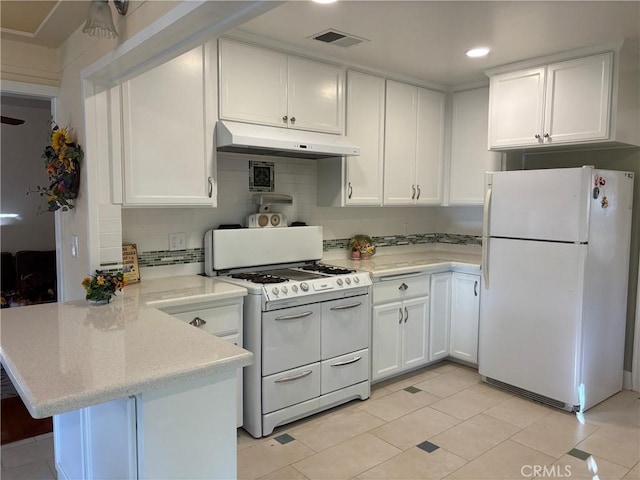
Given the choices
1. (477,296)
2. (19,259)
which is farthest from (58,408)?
(19,259)

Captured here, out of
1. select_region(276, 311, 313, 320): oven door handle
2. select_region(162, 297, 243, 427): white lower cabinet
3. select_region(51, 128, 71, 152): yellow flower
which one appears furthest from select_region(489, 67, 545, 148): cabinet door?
select_region(51, 128, 71, 152): yellow flower

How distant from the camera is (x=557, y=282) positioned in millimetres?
3139

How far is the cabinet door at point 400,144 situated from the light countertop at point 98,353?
7.52 feet

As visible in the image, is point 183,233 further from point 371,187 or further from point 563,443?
point 563,443

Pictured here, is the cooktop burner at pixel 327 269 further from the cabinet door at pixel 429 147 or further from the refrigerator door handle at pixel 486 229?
the cabinet door at pixel 429 147

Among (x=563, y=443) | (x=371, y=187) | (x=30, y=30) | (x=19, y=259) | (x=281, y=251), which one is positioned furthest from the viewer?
(x=19, y=259)

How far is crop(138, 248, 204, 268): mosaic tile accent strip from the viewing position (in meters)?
2.94

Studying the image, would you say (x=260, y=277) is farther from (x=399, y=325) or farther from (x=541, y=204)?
(x=541, y=204)

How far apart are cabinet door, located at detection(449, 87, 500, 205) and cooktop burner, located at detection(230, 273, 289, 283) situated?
2.05 m

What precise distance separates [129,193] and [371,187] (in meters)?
1.89

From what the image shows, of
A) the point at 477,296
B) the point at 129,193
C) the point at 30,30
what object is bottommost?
the point at 477,296

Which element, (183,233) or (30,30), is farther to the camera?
(183,233)

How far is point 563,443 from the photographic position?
2750 mm

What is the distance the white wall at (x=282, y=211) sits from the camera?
2.97 metres
